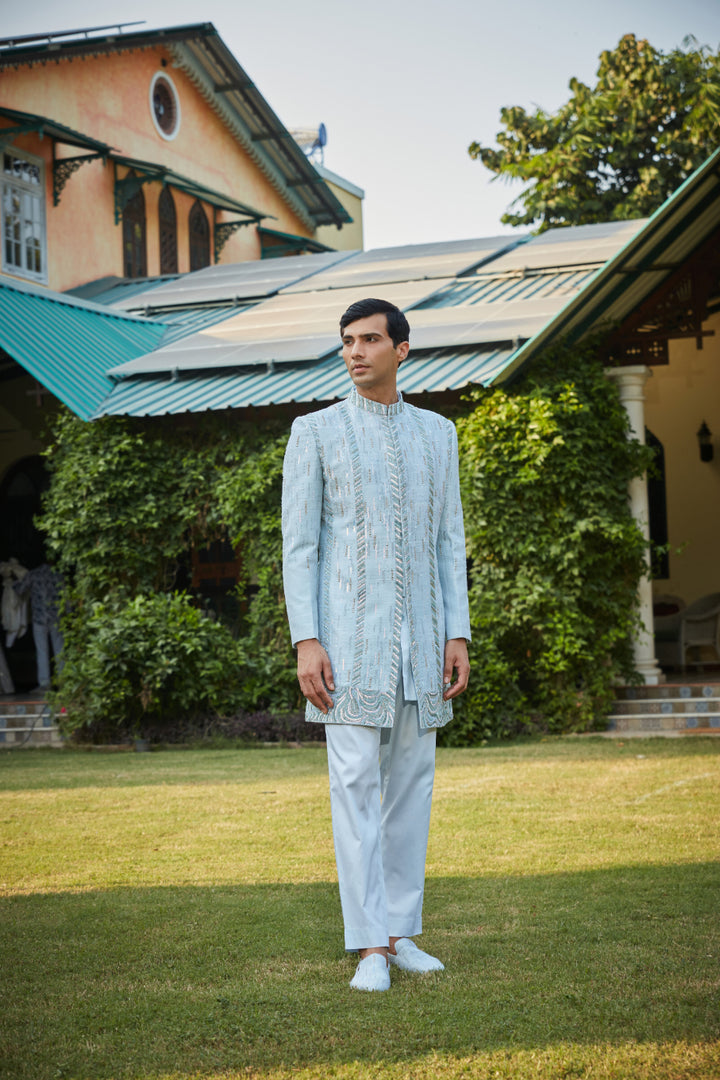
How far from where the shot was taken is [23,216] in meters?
16.1

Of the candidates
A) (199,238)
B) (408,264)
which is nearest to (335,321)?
(408,264)

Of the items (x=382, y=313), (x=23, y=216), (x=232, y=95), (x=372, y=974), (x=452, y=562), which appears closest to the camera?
(x=372, y=974)

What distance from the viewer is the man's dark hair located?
389 centimetres

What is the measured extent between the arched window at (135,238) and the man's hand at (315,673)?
15911 millimetres

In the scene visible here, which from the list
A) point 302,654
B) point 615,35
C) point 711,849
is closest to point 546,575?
point 711,849

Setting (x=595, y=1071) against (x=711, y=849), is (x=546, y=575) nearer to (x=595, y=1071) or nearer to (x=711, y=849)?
(x=711, y=849)

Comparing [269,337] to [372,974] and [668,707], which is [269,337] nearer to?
[668,707]

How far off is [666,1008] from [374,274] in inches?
496

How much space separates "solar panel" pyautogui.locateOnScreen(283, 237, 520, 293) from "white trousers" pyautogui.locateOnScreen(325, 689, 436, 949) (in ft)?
36.2

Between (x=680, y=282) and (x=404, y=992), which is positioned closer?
(x=404, y=992)

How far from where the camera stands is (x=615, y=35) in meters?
21.6

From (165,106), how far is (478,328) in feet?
34.5

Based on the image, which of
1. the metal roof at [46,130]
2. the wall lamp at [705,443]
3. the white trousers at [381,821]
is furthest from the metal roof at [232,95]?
the white trousers at [381,821]

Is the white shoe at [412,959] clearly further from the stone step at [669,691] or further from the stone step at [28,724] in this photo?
the stone step at [28,724]
